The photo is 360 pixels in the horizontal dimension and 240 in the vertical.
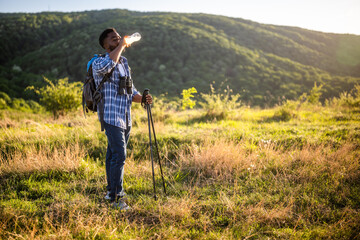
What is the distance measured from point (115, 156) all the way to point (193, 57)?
29.8 m

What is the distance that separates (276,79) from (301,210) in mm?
27589

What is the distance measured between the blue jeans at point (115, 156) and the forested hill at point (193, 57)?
18707mm

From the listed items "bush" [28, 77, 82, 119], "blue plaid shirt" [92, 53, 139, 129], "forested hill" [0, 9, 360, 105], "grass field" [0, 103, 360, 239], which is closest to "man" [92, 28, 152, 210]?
"blue plaid shirt" [92, 53, 139, 129]

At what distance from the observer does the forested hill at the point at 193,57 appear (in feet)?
82.5

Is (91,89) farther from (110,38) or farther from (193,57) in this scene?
(193,57)

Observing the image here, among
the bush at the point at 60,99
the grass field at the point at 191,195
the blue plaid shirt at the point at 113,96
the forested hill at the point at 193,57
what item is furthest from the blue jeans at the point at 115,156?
the forested hill at the point at 193,57

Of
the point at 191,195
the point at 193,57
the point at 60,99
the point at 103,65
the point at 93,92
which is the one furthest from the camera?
the point at 193,57

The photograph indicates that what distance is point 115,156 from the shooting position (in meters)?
2.66

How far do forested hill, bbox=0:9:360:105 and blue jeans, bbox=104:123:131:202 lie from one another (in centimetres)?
1871

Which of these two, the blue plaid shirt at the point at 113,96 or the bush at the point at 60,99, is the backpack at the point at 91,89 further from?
the bush at the point at 60,99

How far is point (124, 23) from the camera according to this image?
127ft

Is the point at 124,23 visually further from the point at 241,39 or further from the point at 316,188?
the point at 316,188

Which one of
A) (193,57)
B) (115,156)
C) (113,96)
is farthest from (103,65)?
(193,57)

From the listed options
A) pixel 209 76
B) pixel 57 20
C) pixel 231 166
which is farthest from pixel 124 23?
pixel 231 166
